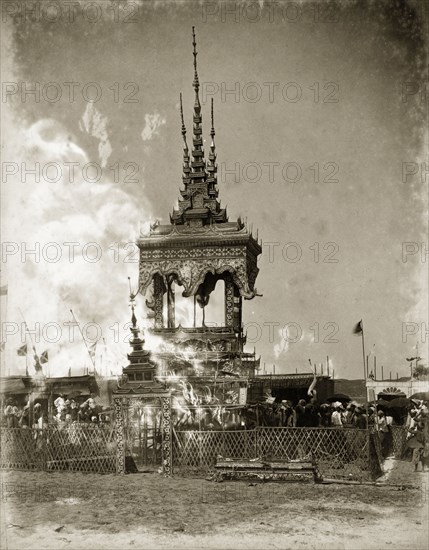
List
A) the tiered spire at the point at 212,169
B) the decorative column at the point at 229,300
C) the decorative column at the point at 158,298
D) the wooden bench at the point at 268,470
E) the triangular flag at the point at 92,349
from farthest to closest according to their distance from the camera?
the triangular flag at the point at 92,349 → the tiered spire at the point at 212,169 → the decorative column at the point at 158,298 → the decorative column at the point at 229,300 → the wooden bench at the point at 268,470

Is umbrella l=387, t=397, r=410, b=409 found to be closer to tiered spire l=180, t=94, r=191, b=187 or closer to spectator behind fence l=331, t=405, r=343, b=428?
spectator behind fence l=331, t=405, r=343, b=428

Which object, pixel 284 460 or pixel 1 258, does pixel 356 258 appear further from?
pixel 1 258

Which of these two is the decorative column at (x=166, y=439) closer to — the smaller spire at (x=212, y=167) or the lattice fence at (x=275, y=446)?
the lattice fence at (x=275, y=446)

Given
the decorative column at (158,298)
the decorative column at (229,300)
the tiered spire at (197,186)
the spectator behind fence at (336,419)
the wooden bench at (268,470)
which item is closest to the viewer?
the wooden bench at (268,470)

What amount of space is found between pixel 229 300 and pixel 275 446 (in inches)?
Answer: 325

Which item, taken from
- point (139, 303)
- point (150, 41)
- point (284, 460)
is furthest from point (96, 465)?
point (150, 41)

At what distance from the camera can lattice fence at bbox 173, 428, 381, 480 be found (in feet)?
65.8

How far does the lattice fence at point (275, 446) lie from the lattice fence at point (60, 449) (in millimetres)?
2250

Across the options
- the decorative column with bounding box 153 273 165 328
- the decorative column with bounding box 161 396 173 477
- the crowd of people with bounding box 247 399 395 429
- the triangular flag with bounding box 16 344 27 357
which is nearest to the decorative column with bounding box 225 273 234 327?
the decorative column with bounding box 153 273 165 328

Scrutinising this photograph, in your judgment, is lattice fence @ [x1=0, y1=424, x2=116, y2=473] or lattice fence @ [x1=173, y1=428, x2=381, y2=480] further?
lattice fence @ [x1=0, y1=424, x2=116, y2=473]

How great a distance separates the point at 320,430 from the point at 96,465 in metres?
7.04

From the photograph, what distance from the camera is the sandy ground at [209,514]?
1370 cm

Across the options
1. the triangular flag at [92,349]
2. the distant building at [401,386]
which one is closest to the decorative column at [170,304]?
the triangular flag at [92,349]

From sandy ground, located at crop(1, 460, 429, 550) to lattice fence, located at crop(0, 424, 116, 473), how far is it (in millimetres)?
1416
